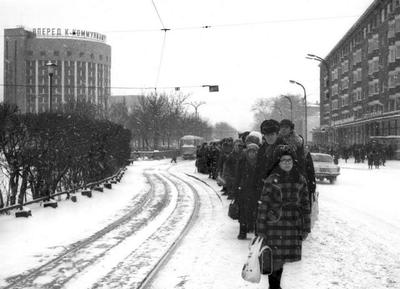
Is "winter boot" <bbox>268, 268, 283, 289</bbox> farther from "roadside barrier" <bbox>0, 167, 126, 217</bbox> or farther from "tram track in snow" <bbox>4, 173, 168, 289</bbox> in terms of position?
"roadside barrier" <bbox>0, 167, 126, 217</bbox>

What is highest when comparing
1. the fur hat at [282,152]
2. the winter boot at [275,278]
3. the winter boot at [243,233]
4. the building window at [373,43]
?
the building window at [373,43]

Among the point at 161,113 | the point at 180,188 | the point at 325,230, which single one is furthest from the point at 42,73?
the point at 325,230

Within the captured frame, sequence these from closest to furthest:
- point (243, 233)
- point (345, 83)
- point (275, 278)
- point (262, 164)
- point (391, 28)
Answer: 1. point (275, 278)
2. point (262, 164)
3. point (243, 233)
4. point (391, 28)
5. point (345, 83)

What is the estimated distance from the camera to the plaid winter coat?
4.89 metres

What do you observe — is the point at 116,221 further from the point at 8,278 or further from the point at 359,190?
the point at 359,190

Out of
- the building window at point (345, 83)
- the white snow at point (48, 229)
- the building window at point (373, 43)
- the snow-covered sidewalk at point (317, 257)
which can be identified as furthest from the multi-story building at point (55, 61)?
the snow-covered sidewalk at point (317, 257)

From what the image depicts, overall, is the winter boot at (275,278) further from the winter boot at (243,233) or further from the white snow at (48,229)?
the winter boot at (243,233)

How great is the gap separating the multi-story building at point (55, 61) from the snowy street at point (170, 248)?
125 metres

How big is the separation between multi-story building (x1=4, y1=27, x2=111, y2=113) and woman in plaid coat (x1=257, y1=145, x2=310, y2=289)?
5190 inches

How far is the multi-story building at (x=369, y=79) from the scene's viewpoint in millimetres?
49094

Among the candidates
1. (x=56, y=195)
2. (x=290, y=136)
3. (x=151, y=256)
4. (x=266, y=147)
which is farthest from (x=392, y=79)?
(x=151, y=256)

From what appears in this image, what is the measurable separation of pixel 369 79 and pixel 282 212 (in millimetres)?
56929

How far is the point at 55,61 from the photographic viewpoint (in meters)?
139

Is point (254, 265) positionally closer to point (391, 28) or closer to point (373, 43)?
point (391, 28)
